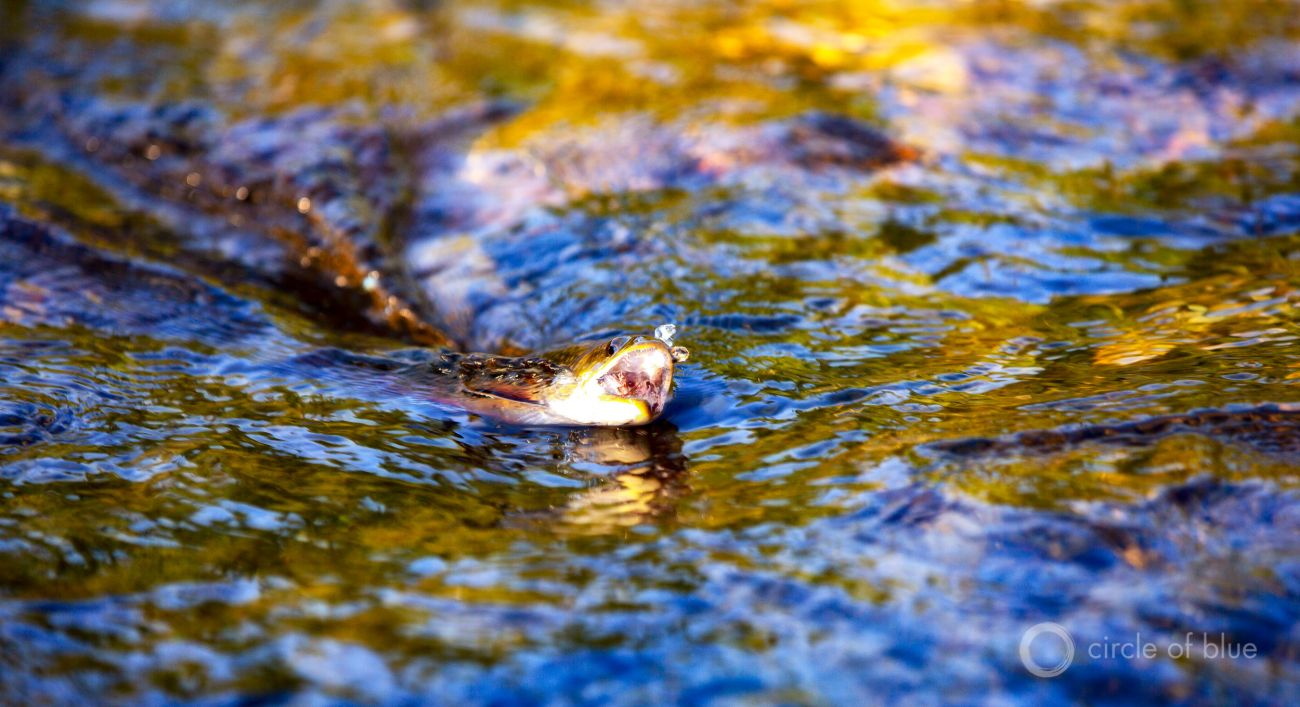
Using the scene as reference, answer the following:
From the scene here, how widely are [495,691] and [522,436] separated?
140 cm

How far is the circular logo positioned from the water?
0.13 feet

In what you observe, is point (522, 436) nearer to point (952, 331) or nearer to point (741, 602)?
point (741, 602)

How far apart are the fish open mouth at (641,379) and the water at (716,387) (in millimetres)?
166

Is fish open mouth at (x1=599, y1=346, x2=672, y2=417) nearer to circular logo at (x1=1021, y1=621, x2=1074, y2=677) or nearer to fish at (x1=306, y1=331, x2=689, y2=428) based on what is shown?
fish at (x1=306, y1=331, x2=689, y2=428)

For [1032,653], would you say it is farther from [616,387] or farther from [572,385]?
[572,385]

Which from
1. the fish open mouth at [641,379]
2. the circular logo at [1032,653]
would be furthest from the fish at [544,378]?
the circular logo at [1032,653]

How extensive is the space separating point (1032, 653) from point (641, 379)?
1550 mm

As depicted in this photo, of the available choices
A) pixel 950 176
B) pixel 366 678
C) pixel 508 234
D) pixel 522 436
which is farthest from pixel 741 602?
pixel 950 176

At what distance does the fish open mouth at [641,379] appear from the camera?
12.3 feet

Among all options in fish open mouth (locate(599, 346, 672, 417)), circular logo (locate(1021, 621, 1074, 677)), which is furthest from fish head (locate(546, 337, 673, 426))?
circular logo (locate(1021, 621, 1074, 677))

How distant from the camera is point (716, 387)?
420 centimetres

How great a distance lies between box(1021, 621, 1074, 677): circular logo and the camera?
8.89 ft

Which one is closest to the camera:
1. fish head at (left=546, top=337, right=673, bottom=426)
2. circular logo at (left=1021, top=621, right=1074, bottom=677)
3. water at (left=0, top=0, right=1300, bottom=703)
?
circular logo at (left=1021, top=621, right=1074, bottom=677)

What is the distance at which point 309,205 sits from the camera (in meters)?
6.61
